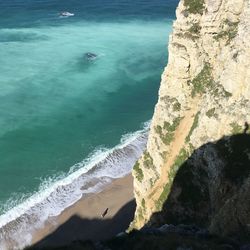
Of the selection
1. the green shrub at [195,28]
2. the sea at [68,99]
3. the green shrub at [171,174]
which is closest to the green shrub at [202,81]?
the green shrub at [195,28]

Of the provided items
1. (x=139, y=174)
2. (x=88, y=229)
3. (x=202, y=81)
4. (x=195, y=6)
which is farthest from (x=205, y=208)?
(x=88, y=229)

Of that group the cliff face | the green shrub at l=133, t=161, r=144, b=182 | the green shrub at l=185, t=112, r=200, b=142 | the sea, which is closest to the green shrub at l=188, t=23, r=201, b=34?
the cliff face

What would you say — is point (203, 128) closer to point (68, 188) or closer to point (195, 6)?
point (195, 6)

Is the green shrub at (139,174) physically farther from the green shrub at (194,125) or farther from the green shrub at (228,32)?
the green shrub at (228,32)

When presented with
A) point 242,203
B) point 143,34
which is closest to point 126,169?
point 242,203

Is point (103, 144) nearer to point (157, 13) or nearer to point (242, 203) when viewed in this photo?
point (242, 203)

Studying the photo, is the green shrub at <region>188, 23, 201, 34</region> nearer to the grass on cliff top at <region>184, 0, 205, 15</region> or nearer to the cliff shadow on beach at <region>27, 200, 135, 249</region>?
the grass on cliff top at <region>184, 0, 205, 15</region>
